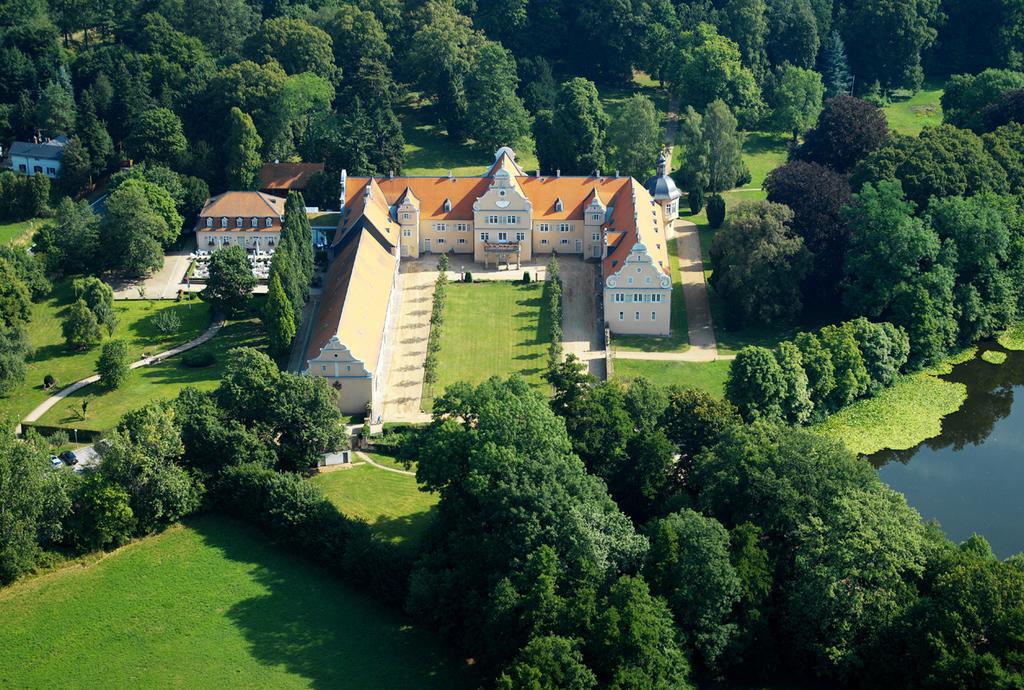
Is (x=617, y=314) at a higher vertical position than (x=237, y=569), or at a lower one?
higher

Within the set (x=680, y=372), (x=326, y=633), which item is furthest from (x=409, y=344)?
(x=326, y=633)

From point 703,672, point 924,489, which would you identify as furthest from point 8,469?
point 924,489

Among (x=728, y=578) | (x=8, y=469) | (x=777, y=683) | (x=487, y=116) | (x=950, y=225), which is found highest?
(x=487, y=116)

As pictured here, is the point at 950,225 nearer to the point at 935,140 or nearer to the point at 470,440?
the point at 935,140

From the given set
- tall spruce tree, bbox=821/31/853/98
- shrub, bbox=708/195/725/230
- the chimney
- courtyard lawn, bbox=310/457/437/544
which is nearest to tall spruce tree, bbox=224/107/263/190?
the chimney

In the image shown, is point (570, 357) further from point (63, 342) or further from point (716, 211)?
point (63, 342)

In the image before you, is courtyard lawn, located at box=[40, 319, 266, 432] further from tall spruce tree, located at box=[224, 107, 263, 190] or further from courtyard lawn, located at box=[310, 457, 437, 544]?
tall spruce tree, located at box=[224, 107, 263, 190]

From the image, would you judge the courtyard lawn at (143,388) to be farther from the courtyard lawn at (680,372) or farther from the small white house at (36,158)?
the small white house at (36,158)
